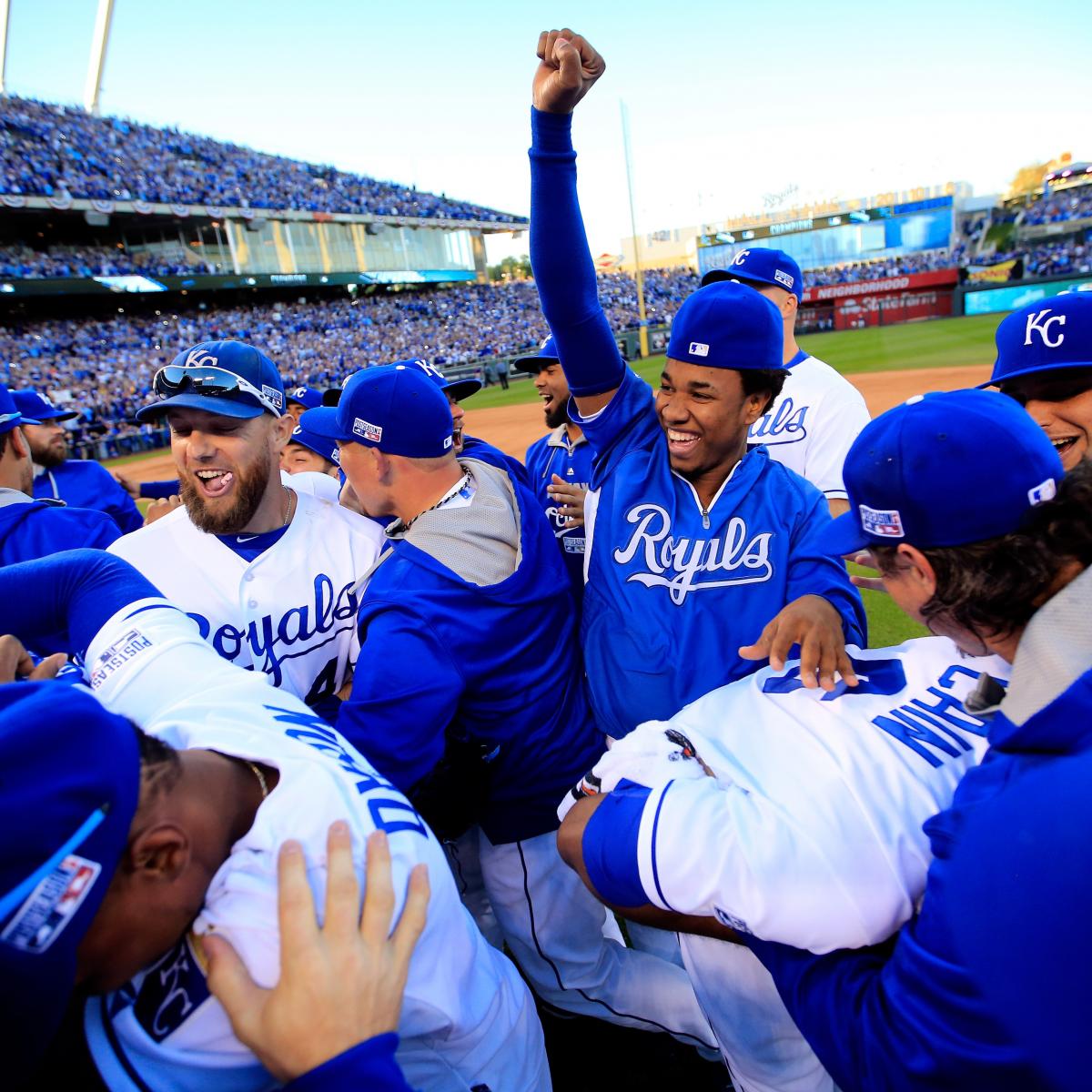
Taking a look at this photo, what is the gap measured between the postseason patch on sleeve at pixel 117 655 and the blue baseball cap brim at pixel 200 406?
1.14 meters

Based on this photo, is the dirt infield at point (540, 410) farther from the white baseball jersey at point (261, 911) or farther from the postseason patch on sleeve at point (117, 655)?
the white baseball jersey at point (261, 911)

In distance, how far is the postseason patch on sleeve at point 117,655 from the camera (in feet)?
4.71

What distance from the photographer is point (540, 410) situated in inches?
735

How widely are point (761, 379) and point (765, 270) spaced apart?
72.2 inches

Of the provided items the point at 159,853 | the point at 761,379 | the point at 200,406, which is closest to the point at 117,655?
the point at 159,853

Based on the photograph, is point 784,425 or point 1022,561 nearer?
point 1022,561

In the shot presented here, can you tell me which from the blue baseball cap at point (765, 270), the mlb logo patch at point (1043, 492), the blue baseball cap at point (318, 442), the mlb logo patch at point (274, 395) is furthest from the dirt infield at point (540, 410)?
the mlb logo patch at point (1043, 492)

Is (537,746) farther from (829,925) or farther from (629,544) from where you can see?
(829,925)

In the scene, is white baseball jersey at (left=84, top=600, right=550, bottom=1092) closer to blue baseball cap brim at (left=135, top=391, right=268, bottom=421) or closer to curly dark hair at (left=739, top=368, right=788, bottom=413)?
blue baseball cap brim at (left=135, top=391, right=268, bottom=421)

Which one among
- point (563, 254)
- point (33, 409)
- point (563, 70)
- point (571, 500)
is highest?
point (563, 70)

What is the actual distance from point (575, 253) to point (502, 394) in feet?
78.8

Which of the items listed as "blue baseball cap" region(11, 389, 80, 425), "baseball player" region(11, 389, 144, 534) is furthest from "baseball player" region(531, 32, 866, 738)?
"blue baseball cap" region(11, 389, 80, 425)

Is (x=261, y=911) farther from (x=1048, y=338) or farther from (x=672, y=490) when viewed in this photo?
(x=1048, y=338)

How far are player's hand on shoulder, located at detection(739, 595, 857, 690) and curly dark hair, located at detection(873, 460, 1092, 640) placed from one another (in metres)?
0.30
